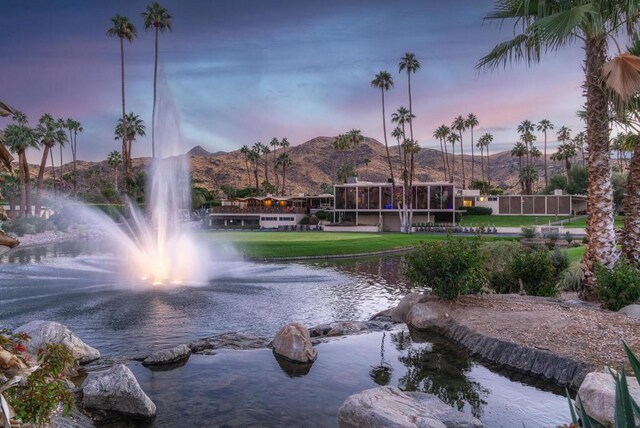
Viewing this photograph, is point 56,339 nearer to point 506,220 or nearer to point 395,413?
point 395,413

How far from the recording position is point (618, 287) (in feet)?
46.6

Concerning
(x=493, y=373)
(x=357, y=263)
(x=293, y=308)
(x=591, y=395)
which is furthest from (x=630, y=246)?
(x=357, y=263)

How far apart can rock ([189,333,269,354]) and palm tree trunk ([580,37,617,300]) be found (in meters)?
11.5

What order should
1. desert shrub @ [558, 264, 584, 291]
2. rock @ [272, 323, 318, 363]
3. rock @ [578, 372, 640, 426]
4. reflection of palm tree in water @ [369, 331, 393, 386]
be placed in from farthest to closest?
desert shrub @ [558, 264, 584, 291] → rock @ [272, 323, 318, 363] → reflection of palm tree in water @ [369, 331, 393, 386] → rock @ [578, 372, 640, 426]

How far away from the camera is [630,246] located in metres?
16.4

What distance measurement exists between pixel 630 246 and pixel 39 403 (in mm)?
17916

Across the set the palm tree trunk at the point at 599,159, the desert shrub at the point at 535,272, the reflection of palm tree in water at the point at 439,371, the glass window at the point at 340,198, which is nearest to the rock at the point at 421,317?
the reflection of palm tree in water at the point at 439,371

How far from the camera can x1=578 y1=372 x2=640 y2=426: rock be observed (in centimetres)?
754

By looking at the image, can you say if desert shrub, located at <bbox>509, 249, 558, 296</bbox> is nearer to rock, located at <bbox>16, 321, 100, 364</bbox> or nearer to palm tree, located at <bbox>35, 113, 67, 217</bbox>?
rock, located at <bbox>16, 321, 100, 364</bbox>

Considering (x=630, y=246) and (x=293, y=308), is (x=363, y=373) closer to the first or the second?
(x=293, y=308)

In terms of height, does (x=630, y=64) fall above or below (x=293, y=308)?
above

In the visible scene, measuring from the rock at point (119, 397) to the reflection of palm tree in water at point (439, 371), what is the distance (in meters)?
5.36

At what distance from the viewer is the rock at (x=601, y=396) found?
7.54m

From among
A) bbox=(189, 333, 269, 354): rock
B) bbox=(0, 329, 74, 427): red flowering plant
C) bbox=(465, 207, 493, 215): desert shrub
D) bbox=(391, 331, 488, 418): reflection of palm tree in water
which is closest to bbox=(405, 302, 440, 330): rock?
bbox=(391, 331, 488, 418): reflection of palm tree in water
